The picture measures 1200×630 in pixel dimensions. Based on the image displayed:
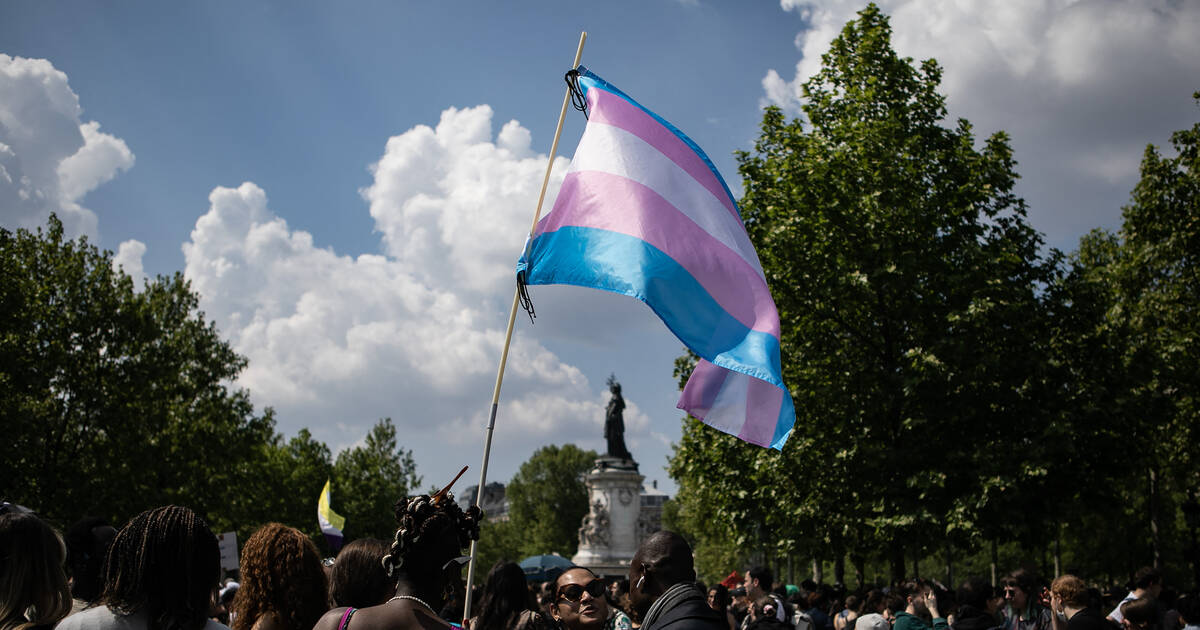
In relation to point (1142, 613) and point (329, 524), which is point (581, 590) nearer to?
point (1142, 613)

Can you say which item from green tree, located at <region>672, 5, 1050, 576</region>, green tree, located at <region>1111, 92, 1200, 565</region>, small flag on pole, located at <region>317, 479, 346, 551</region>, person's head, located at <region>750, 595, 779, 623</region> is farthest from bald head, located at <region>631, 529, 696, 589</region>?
green tree, located at <region>1111, 92, 1200, 565</region>

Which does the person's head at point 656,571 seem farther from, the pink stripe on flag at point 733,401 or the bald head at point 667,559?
the pink stripe on flag at point 733,401

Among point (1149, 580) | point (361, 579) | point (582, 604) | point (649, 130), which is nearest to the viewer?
point (361, 579)

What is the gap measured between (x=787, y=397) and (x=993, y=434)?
1550cm

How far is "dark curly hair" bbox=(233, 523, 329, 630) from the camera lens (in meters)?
4.77

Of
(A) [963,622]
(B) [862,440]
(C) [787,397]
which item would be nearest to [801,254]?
(B) [862,440]

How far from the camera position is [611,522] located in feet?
143

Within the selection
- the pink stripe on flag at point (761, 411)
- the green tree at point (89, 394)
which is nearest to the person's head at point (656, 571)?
the pink stripe on flag at point (761, 411)

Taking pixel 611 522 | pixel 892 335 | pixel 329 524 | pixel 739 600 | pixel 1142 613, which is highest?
pixel 892 335

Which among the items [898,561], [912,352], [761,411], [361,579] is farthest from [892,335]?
[361,579]

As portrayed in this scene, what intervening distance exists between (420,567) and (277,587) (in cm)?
161

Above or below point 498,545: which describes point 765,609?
below

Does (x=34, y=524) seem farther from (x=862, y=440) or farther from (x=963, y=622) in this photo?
(x=862, y=440)

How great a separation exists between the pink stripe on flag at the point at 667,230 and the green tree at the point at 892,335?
12.8 metres
